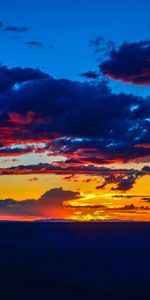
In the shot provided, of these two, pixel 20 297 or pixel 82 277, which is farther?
pixel 82 277

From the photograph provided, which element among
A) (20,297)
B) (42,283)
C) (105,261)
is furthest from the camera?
(105,261)

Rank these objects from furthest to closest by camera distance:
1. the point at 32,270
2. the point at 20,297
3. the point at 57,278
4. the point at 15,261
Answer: the point at 15,261, the point at 32,270, the point at 57,278, the point at 20,297

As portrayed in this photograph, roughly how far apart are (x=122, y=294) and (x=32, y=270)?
19214 mm

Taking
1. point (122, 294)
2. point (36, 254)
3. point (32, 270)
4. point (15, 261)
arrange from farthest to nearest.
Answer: point (36, 254)
point (15, 261)
point (32, 270)
point (122, 294)

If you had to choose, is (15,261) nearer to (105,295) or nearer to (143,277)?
(143,277)

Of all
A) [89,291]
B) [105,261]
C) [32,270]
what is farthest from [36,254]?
Result: [89,291]

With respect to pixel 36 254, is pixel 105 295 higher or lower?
lower

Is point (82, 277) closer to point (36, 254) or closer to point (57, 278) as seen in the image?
point (57, 278)

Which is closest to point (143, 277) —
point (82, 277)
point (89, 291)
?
point (82, 277)

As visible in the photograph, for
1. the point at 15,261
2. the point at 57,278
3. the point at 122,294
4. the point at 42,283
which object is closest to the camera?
the point at 122,294

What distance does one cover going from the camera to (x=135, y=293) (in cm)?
5553

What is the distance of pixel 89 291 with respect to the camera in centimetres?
5741

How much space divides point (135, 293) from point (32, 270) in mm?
19528

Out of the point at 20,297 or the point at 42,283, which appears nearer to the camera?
the point at 20,297
